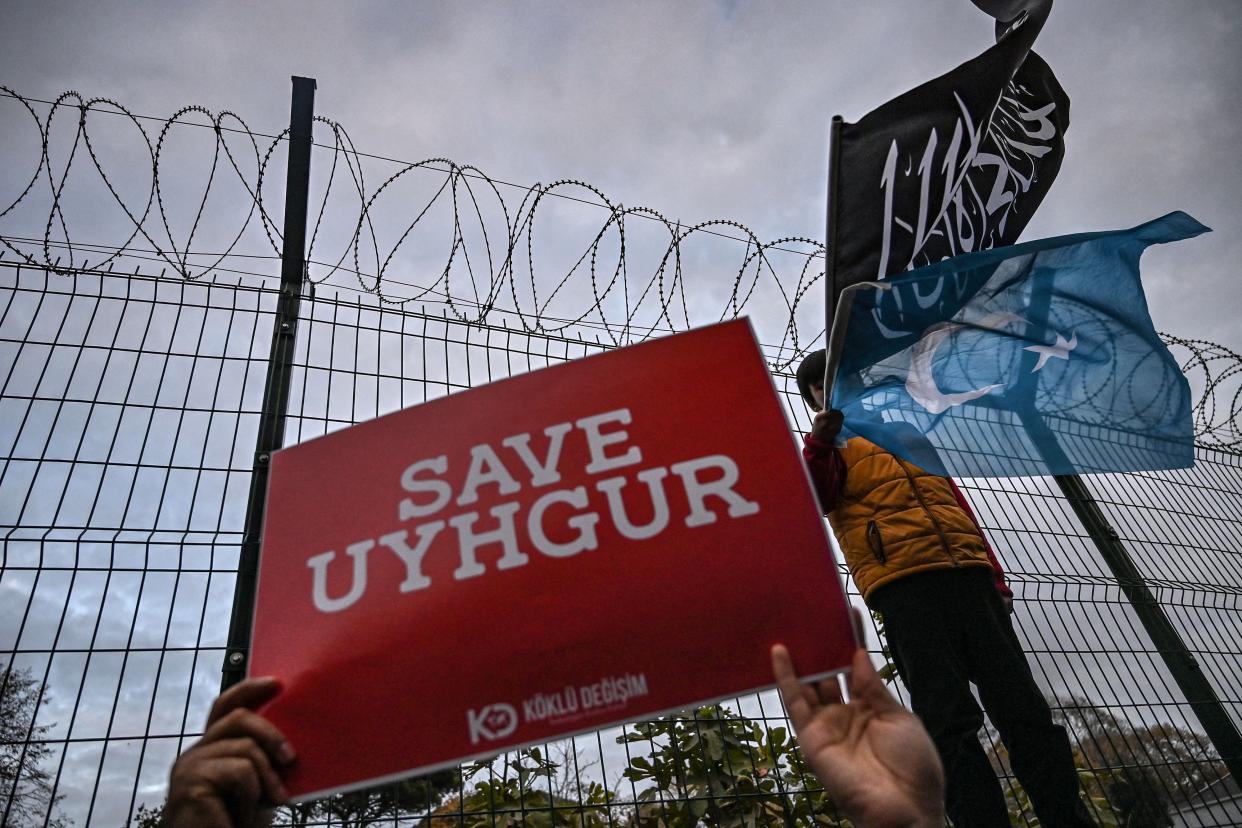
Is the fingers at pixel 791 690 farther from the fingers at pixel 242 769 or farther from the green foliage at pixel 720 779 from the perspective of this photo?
the green foliage at pixel 720 779

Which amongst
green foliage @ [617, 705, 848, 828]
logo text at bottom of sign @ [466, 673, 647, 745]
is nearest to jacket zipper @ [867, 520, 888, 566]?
green foliage @ [617, 705, 848, 828]

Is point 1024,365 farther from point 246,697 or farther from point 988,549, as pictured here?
point 246,697

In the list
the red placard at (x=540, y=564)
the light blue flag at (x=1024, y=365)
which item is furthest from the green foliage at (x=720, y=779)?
the red placard at (x=540, y=564)

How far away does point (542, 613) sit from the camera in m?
1.06

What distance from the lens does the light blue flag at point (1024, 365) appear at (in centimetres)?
209

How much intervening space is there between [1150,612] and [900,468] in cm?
249

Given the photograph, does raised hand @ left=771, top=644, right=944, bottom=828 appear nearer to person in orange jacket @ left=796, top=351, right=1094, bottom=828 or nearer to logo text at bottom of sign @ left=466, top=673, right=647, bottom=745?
logo text at bottom of sign @ left=466, top=673, right=647, bottom=745

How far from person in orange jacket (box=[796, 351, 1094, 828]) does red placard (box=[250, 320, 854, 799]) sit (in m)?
0.81

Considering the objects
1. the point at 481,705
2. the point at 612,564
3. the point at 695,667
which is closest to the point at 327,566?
the point at 481,705

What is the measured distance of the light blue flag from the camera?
2088 mm

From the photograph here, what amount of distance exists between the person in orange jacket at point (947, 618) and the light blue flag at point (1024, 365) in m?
0.14

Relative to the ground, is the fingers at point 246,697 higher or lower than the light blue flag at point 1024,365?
lower

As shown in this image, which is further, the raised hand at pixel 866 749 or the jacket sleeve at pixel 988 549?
the jacket sleeve at pixel 988 549

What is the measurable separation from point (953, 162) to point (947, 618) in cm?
159
